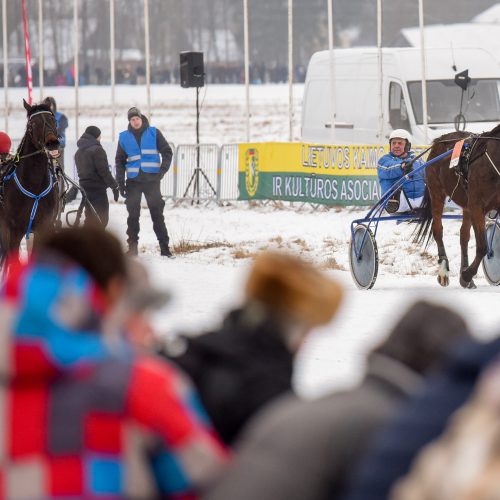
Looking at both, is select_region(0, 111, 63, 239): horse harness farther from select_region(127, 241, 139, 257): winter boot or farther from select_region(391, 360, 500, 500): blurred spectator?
select_region(391, 360, 500, 500): blurred spectator

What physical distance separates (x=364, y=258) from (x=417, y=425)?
1051cm

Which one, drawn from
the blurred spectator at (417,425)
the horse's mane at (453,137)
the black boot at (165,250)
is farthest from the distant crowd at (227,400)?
the black boot at (165,250)

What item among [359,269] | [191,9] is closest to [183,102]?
[191,9]

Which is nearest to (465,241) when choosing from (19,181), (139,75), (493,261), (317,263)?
(493,261)

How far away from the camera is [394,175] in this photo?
44.2 feet

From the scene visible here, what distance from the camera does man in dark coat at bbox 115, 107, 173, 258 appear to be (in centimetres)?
1636

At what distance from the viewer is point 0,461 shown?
9.66 ft

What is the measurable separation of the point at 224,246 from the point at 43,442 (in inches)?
567

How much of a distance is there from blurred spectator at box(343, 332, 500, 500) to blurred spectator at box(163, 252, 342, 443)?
1.67ft

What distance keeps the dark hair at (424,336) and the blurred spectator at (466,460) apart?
0.63 m

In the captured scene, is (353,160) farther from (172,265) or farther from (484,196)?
(484,196)

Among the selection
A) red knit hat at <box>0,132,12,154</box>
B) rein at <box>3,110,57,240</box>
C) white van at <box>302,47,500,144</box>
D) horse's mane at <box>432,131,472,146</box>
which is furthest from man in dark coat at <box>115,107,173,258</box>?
white van at <box>302,47,500,144</box>

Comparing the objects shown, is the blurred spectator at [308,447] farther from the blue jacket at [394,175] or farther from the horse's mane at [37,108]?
the horse's mane at [37,108]

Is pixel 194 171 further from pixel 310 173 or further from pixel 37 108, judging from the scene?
pixel 37 108
